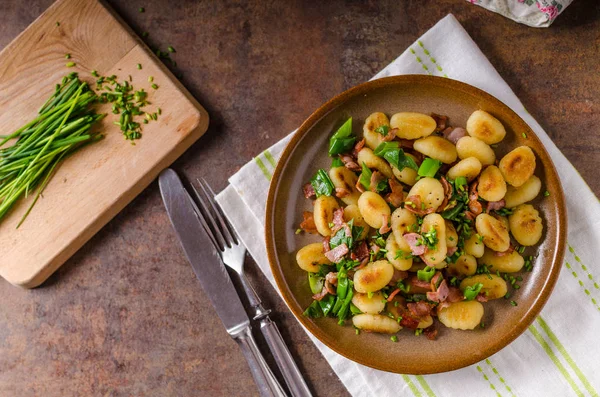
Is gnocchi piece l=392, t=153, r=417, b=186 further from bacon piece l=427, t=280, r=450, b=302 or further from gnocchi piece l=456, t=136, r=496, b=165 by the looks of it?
bacon piece l=427, t=280, r=450, b=302

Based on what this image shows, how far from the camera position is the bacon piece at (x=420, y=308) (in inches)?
72.8

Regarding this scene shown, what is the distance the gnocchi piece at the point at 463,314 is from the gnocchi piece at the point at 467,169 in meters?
0.42

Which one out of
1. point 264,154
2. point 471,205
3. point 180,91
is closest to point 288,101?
point 264,154

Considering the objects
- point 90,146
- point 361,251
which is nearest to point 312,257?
point 361,251

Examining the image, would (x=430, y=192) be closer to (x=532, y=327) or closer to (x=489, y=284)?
(x=489, y=284)

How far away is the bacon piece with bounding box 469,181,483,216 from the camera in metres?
1.81

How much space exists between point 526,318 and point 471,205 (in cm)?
43

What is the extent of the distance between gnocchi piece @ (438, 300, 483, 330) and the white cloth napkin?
300 millimetres

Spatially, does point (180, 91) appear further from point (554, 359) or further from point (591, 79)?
point (554, 359)

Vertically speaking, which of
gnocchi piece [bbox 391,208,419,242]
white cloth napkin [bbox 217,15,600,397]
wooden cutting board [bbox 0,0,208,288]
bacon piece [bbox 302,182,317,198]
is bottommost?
white cloth napkin [bbox 217,15,600,397]

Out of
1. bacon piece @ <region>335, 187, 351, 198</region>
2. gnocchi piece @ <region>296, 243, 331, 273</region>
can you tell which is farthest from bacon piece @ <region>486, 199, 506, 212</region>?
gnocchi piece @ <region>296, 243, 331, 273</region>

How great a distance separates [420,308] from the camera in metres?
1.85

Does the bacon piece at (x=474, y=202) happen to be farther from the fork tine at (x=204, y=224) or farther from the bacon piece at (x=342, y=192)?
the fork tine at (x=204, y=224)

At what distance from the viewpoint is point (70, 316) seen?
7.64 feet
